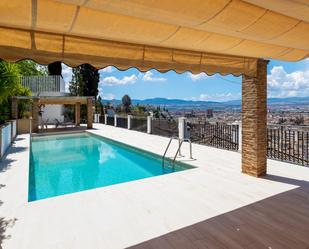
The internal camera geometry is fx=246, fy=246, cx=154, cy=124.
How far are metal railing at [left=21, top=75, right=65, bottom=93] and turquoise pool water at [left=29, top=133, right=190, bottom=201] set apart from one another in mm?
11504

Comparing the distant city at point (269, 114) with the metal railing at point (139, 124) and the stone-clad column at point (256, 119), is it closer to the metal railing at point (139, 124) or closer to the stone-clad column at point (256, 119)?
the stone-clad column at point (256, 119)

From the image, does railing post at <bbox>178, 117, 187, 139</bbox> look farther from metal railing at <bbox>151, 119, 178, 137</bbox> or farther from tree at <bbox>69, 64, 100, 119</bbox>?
tree at <bbox>69, 64, 100, 119</bbox>

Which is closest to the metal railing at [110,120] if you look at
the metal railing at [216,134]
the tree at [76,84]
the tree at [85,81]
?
the tree at [85,81]

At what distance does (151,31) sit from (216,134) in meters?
8.02

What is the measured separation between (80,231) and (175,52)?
3237 mm

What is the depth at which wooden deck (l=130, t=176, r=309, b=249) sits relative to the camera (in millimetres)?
3174

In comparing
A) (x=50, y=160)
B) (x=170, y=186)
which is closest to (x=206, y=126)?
(x=170, y=186)

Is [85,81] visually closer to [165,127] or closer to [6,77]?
[165,127]

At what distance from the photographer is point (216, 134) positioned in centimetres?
1076

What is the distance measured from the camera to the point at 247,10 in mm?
3008

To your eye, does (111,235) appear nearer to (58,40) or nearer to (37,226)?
(37,226)

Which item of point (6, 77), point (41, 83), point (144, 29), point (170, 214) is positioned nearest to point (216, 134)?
point (170, 214)

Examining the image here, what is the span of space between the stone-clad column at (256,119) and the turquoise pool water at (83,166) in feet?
7.14

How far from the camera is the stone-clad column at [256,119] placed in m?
5.99
